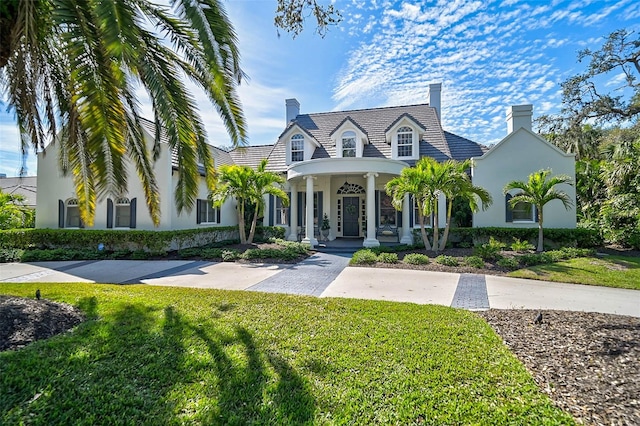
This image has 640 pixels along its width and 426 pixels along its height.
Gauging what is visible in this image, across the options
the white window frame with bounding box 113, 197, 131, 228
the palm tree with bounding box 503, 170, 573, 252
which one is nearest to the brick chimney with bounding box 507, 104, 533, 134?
the palm tree with bounding box 503, 170, 573, 252

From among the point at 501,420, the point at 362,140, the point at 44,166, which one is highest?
the point at 362,140

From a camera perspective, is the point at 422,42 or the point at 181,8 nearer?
the point at 181,8

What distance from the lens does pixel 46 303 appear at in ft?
18.1

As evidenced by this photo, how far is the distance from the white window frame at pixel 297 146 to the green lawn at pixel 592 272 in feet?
43.3

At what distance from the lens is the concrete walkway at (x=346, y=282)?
6668mm

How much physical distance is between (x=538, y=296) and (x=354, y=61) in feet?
26.5

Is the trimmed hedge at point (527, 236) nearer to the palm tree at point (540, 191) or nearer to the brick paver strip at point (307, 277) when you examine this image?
the palm tree at point (540, 191)

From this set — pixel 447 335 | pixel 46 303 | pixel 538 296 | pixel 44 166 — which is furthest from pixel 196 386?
pixel 44 166

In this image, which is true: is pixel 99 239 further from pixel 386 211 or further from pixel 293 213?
pixel 386 211

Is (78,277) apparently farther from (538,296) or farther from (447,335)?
(538,296)

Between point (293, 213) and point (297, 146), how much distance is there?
4.28 meters

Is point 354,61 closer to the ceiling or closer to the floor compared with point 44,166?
closer to the ceiling

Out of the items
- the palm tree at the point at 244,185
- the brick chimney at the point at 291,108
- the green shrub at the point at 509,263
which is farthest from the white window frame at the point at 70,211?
the green shrub at the point at 509,263

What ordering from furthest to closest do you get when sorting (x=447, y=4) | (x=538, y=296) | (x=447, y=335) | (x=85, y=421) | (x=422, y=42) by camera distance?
(x=422, y=42) < (x=447, y=4) < (x=538, y=296) < (x=447, y=335) < (x=85, y=421)
